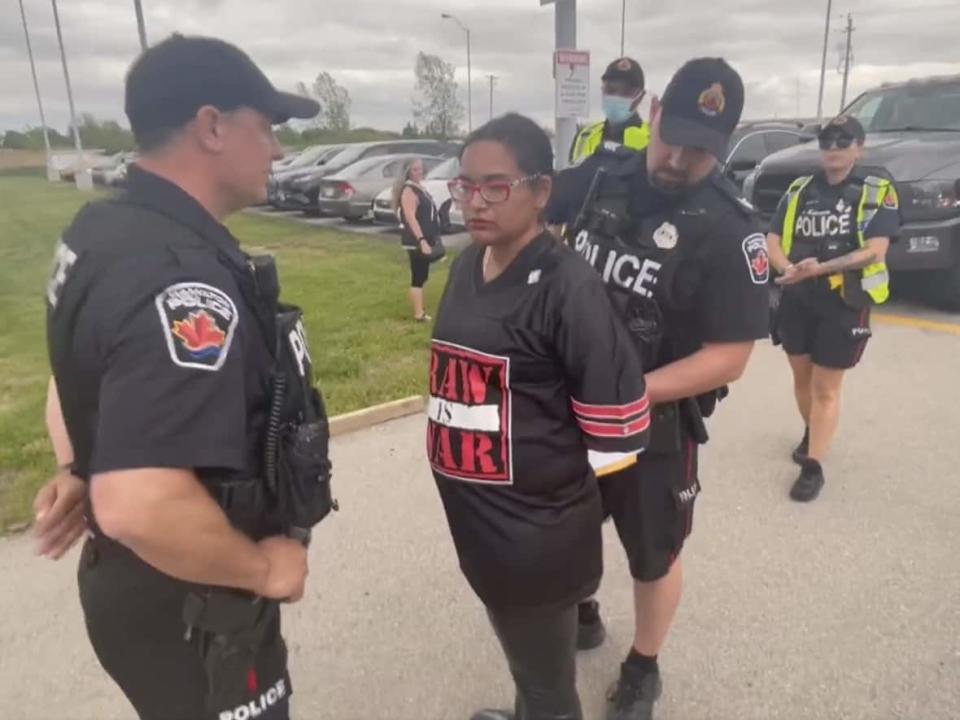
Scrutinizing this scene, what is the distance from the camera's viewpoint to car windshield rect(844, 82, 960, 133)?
830cm

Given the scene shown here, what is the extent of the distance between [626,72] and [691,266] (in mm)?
2800

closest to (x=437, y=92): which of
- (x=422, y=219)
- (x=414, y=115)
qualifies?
(x=414, y=115)

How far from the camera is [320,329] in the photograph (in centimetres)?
745

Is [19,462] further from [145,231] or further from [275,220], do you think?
[275,220]

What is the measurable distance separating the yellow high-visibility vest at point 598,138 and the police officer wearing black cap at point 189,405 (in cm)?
280

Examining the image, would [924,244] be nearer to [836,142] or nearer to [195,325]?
[836,142]

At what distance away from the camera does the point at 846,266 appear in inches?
154

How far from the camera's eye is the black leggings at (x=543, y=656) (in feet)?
Answer: 6.40

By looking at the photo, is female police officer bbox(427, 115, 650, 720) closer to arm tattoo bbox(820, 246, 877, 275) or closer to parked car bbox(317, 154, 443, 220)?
arm tattoo bbox(820, 246, 877, 275)

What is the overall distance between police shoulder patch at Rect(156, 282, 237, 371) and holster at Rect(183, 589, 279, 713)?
1.50ft

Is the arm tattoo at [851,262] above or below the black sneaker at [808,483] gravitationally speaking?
above

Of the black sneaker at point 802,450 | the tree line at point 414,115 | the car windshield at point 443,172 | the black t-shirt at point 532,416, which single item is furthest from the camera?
the tree line at point 414,115

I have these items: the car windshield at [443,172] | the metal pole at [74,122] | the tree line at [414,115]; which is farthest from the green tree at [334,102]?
the car windshield at [443,172]

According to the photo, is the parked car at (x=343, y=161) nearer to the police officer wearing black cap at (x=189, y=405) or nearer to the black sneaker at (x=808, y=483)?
the black sneaker at (x=808, y=483)
